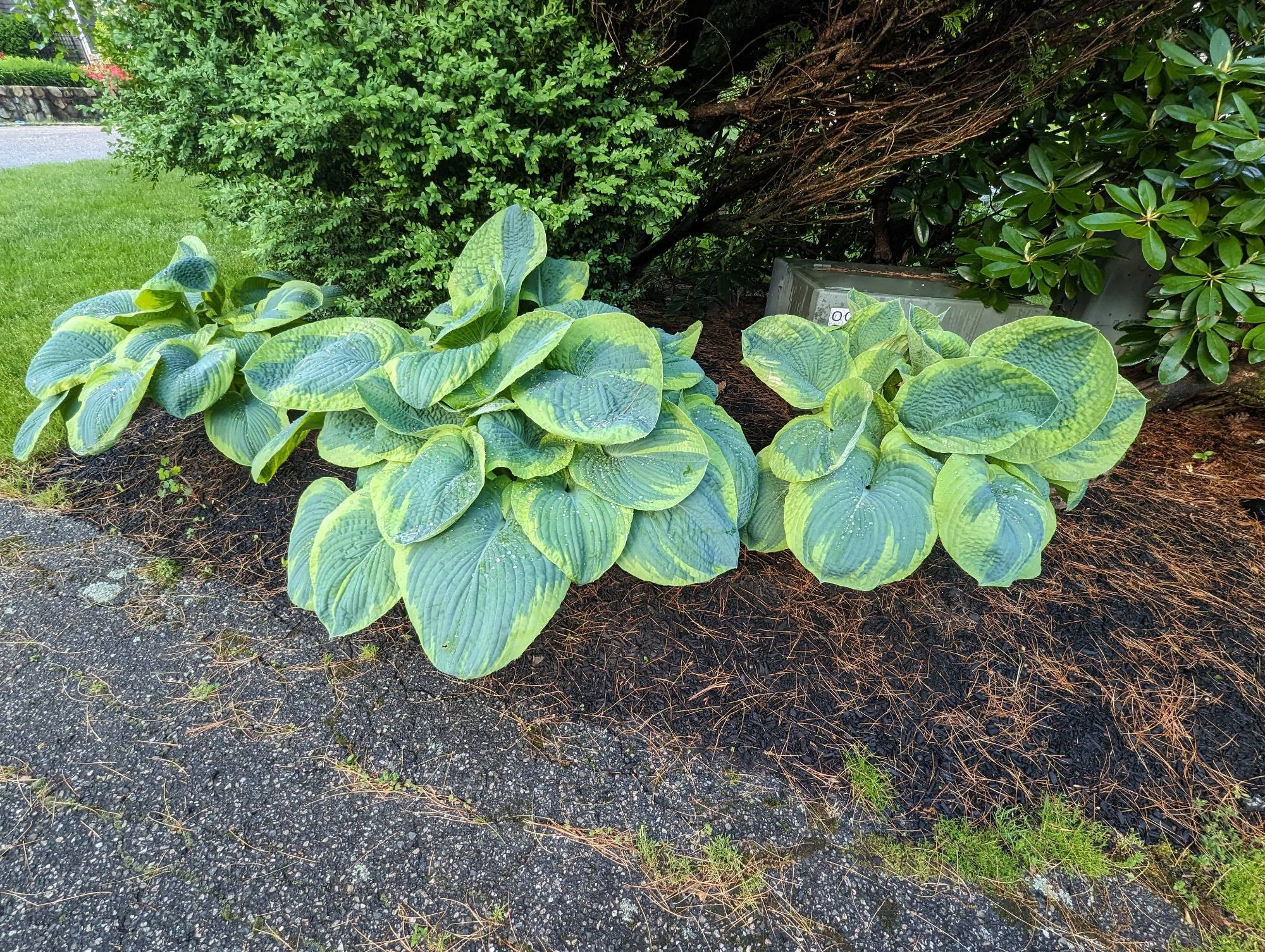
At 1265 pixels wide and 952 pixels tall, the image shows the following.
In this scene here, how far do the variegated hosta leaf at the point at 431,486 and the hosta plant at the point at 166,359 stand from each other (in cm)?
43

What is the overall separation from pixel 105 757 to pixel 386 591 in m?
0.68

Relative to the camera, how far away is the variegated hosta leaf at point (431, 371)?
128 cm

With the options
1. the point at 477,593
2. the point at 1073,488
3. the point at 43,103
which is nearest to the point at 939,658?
the point at 1073,488

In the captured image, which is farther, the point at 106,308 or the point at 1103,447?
the point at 106,308

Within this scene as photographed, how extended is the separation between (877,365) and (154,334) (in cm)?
209

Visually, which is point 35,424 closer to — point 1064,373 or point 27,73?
point 1064,373

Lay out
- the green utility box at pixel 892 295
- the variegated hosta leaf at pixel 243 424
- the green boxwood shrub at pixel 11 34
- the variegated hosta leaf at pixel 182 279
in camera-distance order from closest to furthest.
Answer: the variegated hosta leaf at pixel 243 424 < the variegated hosta leaf at pixel 182 279 < the green utility box at pixel 892 295 < the green boxwood shrub at pixel 11 34

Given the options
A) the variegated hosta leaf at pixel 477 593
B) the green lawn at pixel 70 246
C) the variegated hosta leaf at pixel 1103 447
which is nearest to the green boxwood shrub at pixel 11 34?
the green lawn at pixel 70 246

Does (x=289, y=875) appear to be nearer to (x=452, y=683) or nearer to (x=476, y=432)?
(x=452, y=683)

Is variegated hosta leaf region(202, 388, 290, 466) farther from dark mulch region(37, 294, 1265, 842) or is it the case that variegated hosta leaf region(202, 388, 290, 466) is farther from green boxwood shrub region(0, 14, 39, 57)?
green boxwood shrub region(0, 14, 39, 57)

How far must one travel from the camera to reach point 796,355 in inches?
64.0

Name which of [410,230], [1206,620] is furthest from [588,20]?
[1206,620]

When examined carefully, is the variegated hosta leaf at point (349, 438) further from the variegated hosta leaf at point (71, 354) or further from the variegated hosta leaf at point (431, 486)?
the variegated hosta leaf at point (71, 354)

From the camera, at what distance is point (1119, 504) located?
207cm
